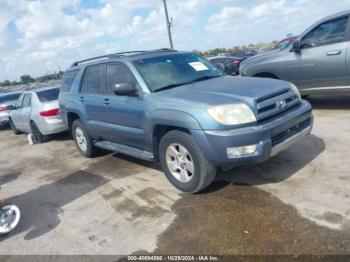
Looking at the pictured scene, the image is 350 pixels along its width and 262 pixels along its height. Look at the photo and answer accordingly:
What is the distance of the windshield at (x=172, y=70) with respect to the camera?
508 centimetres

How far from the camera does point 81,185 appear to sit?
5.69m

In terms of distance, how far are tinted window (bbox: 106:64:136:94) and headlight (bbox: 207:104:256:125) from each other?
61.8 inches

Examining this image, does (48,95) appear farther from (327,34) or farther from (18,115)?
(327,34)

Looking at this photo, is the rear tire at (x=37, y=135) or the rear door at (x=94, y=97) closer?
the rear door at (x=94, y=97)

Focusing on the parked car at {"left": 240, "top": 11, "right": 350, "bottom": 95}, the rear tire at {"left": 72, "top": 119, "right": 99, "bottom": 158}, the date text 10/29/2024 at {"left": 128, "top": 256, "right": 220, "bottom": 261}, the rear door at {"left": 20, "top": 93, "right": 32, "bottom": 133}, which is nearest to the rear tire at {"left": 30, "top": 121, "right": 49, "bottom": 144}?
the rear door at {"left": 20, "top": 93, "right": 32, "bottom": 133}

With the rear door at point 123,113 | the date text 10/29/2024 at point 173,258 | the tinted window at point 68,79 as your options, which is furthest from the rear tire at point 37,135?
the date text 10/29/2024 at point 173,258

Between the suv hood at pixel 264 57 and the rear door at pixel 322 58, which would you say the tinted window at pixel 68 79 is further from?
the rear door at pixel 322 58

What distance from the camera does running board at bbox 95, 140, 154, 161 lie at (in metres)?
5.15

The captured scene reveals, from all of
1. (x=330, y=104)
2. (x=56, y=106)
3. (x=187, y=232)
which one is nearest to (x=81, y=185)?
(x=187, y=232)

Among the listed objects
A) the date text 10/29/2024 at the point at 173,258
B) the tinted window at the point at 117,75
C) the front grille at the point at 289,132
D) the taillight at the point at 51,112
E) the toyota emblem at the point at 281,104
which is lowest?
the date text 10/29/2024 at the point at 173,258

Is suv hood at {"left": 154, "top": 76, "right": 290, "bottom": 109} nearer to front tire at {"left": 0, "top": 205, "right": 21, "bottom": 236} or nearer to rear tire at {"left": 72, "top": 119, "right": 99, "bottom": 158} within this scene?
front tire at {"left": 0, "top": 205, "right": 21, "bottom": 236}

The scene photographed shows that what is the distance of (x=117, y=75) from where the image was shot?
18.4ft

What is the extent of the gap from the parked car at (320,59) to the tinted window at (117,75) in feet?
13.5

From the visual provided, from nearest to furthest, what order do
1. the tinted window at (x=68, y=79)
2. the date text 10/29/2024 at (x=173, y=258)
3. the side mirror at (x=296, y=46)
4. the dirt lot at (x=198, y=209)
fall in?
the date text 10/29/2024 at (x=173, y=258) → the dirt lot at (x=198, y=209) → the tinted window at (x=68, y=79) → the side mirror at (x=296, y=46)
